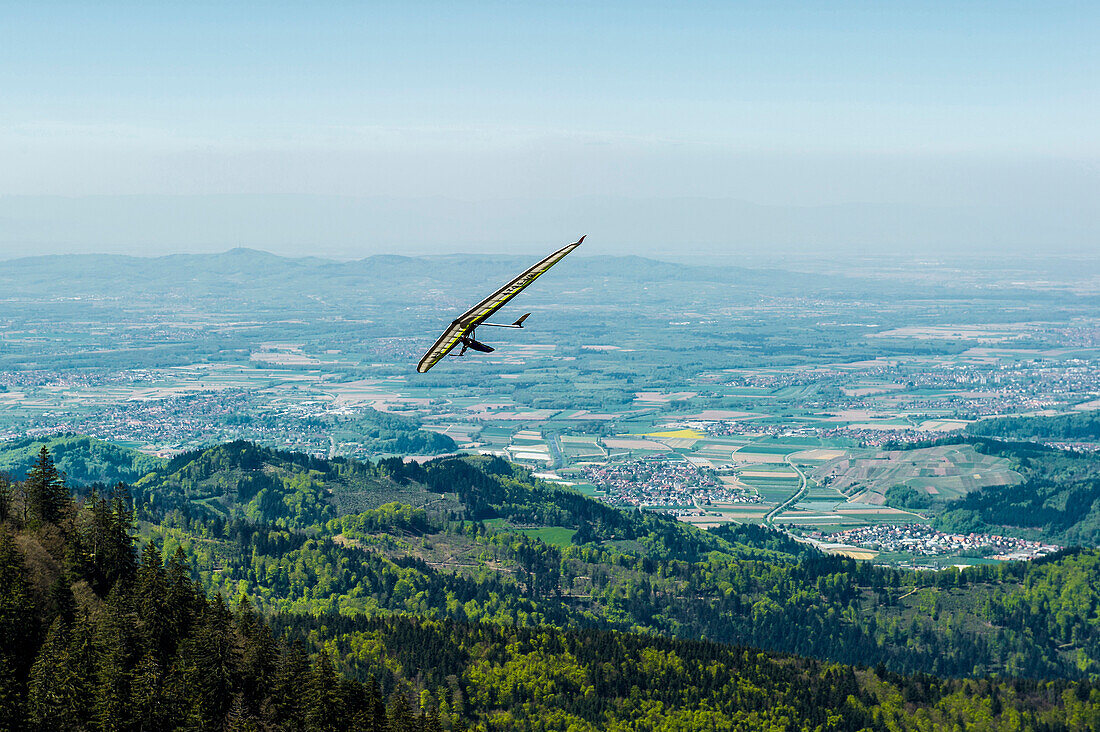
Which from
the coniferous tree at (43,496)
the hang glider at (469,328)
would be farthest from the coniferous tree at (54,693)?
the hang glider at (469,328)

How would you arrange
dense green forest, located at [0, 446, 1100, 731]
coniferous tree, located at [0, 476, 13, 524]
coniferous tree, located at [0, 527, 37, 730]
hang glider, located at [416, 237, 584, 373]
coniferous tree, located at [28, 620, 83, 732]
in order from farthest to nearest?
1. coniferous tree, located at [0, 476, 13, 524]
2. dense green forest, located at [0, 446, 1100, 731]
3. coniferous tree, located at [0, 527, 37, 730]
4. coniferous tree, located at [28, 620, 83, 732]
5. hang glider, located at [416, 237, 584, 373]

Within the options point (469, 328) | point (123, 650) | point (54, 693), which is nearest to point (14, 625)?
point (123, 650)

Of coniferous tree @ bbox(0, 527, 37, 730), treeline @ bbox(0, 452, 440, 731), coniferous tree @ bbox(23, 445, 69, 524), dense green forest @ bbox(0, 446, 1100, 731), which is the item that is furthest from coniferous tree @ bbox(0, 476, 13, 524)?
coniferous tree @ bbox(0, 527, 37, 730)

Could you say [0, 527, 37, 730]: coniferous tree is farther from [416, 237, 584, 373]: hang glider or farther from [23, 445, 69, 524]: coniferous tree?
[416, 237, 584, 373]: hang glider

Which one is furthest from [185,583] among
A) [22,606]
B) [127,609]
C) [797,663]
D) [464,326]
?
[797,663]

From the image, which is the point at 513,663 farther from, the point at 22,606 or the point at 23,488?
the point at 22,606

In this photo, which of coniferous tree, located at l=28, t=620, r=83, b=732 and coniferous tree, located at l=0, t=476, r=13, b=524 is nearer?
coniferous tree, located at l=28, t=620, r=83, b=732

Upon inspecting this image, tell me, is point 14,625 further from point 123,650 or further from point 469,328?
point 469,328

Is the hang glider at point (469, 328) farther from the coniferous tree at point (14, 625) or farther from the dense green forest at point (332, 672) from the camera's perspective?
the coniferous tree at point (14, 625)
